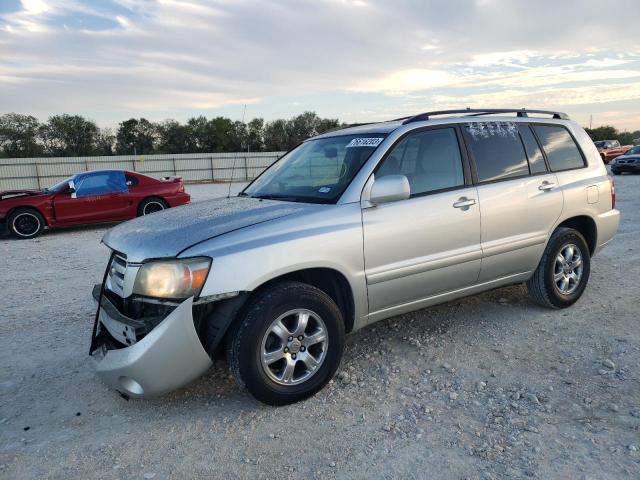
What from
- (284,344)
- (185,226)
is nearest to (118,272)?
(185,226)

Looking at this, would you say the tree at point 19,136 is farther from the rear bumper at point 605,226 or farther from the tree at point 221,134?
the rear bumper at point 605,226

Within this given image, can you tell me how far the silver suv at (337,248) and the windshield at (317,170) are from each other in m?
0.02

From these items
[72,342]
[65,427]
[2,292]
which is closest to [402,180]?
[65,427]

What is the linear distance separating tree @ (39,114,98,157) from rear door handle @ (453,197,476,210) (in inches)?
2196

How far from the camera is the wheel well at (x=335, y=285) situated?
11.1 feet

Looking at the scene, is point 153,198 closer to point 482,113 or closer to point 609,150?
point 482,113

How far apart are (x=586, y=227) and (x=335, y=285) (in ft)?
9.91

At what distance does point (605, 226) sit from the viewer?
505 cm

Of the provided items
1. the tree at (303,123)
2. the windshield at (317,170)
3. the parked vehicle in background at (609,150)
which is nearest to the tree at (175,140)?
the tree at (303,123)

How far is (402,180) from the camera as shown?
3.39 m

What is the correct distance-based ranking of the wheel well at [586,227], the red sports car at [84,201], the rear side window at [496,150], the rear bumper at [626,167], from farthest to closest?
the rear bumper at [626,167] < the red sports car at [84,201] < the wheel well at [586,227] < the rear side window at [496,150]

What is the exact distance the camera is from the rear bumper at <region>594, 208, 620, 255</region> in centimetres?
500

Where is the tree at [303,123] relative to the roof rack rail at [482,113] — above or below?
above

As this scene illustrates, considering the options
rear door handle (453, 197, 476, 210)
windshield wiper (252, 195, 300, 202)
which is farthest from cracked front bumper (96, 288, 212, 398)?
rear door handle (453, 197, 476, 210)
